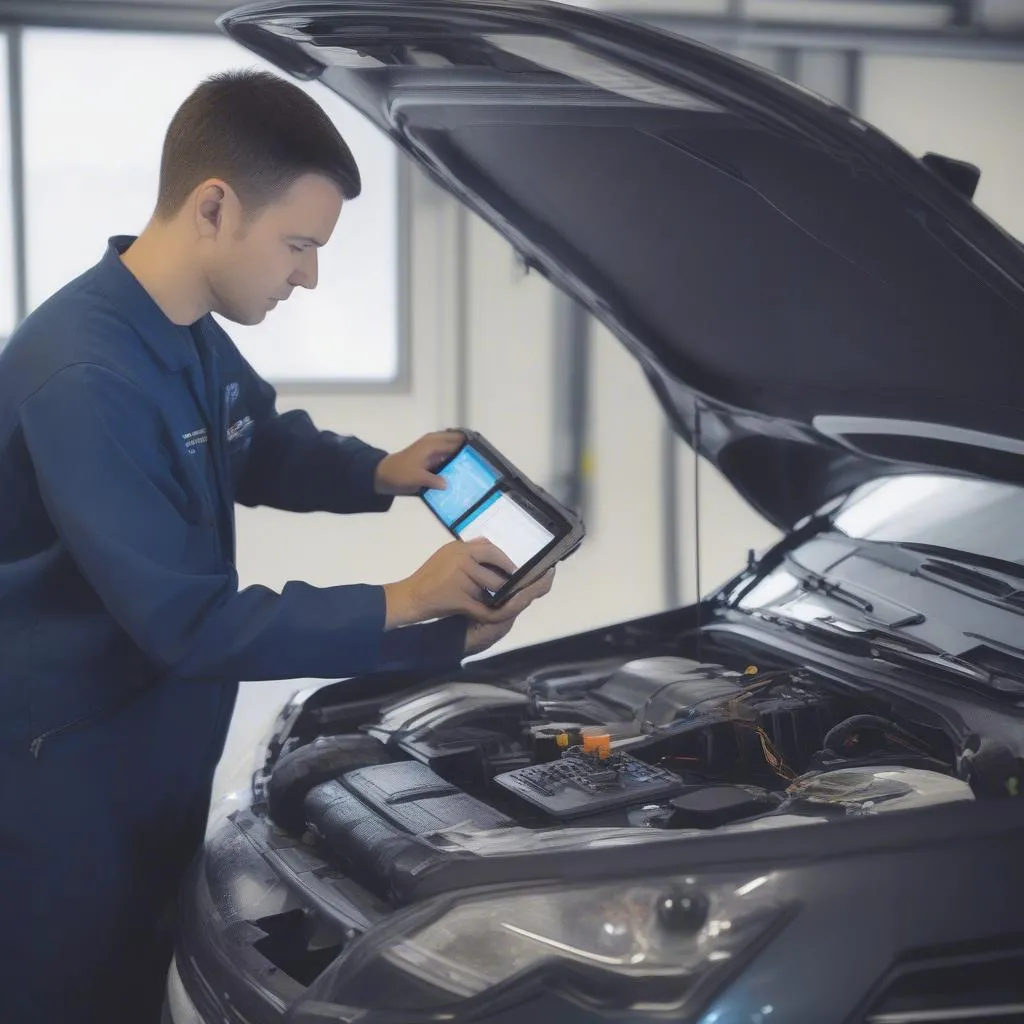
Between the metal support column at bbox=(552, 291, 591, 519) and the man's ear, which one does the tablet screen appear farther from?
the metal support column at bbox=(552, 291, 591, 519)

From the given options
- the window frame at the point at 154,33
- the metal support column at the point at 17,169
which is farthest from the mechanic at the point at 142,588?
the metal support column at the point at 17,169

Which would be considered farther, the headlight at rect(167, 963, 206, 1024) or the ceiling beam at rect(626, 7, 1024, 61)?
the ceiling beam at rect(626, 7, 1024, 61)

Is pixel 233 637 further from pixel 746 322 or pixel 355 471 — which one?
pixel 746 322

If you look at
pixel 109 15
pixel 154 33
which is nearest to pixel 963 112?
pixel 154 33

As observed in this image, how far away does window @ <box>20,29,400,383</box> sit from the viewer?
4957 mm

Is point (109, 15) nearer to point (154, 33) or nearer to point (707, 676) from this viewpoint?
point (154, 33)

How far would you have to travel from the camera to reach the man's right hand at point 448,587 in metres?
1.65

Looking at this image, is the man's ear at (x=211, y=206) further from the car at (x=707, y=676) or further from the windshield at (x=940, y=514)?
the windshield at (x=940, y=514)

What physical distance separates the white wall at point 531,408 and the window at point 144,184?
0.15 metres

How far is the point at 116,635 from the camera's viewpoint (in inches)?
67.4

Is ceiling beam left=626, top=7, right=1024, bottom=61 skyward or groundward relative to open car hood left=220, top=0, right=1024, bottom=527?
skyward

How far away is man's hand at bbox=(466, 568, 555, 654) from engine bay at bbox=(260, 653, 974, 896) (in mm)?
158

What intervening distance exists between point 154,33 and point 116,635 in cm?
387

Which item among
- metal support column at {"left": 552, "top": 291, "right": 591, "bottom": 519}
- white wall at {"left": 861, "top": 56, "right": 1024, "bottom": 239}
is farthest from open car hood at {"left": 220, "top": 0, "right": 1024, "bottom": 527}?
white wall at {"left": 861, "top": 56, "right": 1024, "bottom": 239}
